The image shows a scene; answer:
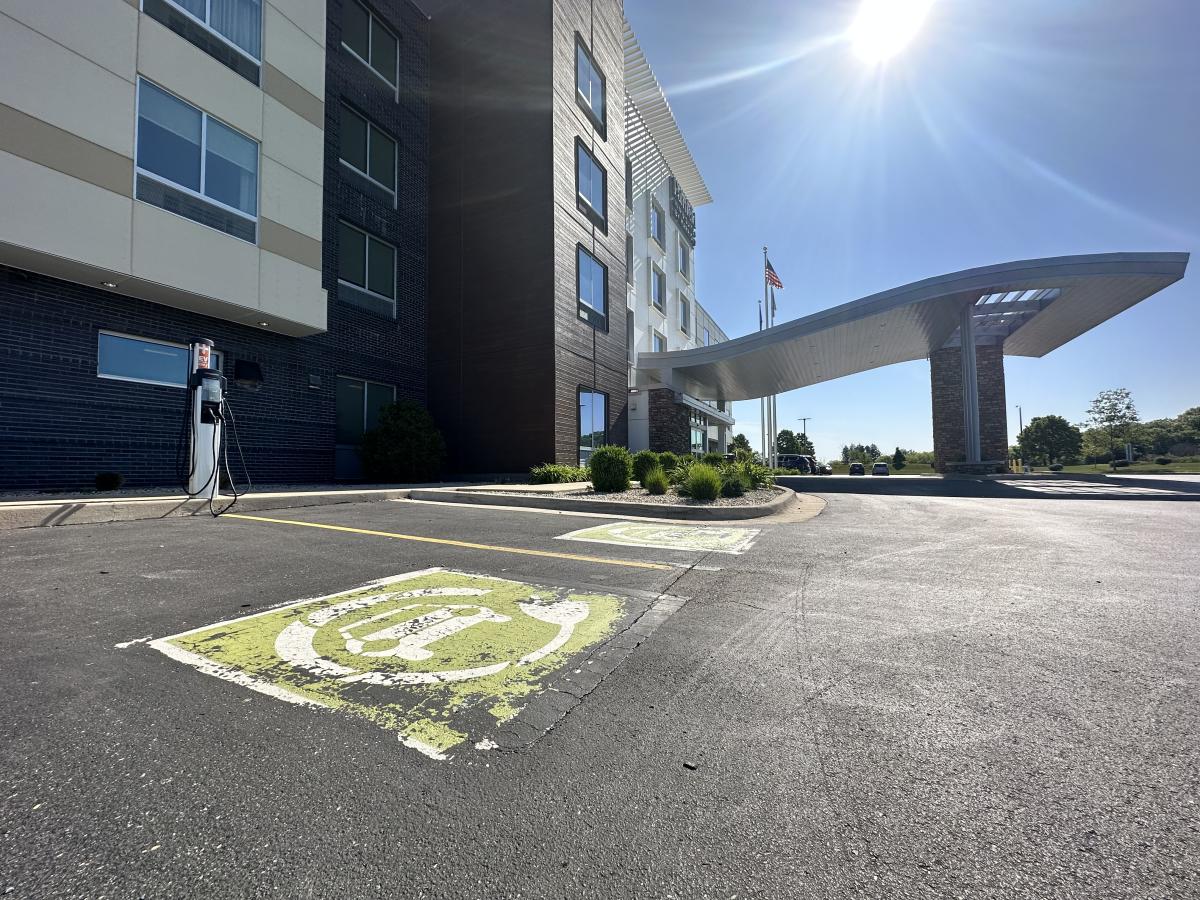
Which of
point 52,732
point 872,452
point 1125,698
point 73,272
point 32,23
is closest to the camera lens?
point 52,732

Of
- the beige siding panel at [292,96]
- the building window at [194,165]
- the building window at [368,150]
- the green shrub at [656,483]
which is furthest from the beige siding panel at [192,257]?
the green shrub at [656,483]

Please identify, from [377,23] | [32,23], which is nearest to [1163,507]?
[32,23]

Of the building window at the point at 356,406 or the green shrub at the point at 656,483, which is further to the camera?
the building window at the point at 356,406

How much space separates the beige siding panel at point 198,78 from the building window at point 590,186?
9.08 m

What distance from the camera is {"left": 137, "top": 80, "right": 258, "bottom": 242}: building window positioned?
9.68m

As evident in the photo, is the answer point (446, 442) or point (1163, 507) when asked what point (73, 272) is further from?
point (1163, 507)

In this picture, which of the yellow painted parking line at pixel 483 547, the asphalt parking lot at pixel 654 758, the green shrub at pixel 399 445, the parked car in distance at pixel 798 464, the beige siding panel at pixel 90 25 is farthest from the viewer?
the parked car in distance at pixel 798 464

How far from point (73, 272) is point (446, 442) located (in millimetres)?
8943

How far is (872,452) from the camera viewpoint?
10319 centimetres

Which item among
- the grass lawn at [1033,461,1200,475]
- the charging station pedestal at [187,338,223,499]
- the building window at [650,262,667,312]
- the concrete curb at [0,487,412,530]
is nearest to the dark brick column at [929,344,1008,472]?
the grass lawn at [1033,461,1200,475]

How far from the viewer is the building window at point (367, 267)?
564 inches

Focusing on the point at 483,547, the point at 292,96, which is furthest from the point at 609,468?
the point at 292,96

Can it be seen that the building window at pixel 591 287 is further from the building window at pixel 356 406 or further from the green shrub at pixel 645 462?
the building window at pixel 356 406

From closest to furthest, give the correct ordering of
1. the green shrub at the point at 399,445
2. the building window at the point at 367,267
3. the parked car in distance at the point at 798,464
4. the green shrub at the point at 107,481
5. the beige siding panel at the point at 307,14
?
1. the green shrub at the point at 107,481
2. the beige siding panel at the point at 307,14
3. the green shrub at the point at 399,445
4. the building window at the point at 367,267
5. the parked car in distance at the point at 798,464
